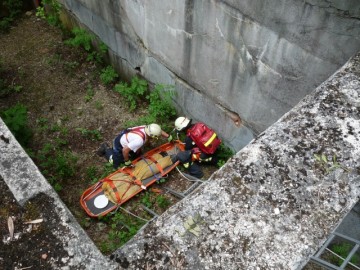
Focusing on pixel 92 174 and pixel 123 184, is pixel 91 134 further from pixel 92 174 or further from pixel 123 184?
pixel 123 184

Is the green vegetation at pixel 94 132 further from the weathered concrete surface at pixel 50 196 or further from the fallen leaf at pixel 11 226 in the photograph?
the fallen leaf at pixel 11 226


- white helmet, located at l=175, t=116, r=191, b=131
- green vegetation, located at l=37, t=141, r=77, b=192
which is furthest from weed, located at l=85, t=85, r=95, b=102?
white helmet, located at l=175, t=116, r=191, b=131

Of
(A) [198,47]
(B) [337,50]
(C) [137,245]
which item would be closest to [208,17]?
(A) [198,47]

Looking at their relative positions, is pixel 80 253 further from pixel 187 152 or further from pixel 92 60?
pixel 92 60

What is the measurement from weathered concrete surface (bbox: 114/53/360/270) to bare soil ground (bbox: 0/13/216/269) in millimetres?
3103

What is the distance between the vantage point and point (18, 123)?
5613 millimetres

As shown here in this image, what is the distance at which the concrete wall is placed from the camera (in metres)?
3.39

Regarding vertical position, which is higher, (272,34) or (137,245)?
(272,34)

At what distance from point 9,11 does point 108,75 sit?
3.32 metres

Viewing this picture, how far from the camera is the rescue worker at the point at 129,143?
18.0 feet

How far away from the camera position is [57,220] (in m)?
2.15

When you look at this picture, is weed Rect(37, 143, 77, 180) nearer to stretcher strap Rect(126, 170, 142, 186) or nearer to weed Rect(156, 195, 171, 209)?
stretcher strap Rect(126, 170, 142, 186)

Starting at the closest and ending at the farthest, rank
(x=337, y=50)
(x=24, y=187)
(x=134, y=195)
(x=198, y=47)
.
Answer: (x=24, y=187), (x=337, y=50), (x=198, y=47), (x=134, y=195)

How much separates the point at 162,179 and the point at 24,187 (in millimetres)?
3337
